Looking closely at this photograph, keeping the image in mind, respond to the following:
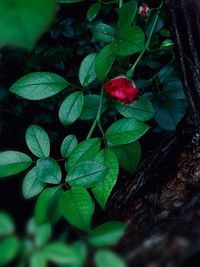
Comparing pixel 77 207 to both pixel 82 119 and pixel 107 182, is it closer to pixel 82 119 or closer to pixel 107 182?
pixel 107 182

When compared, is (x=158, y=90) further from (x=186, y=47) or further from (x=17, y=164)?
(x=17, y=164)

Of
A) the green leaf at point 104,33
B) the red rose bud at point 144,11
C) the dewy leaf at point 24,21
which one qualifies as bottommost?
the green leaf at point 104,33

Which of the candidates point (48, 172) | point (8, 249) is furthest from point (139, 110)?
point (8, 249)

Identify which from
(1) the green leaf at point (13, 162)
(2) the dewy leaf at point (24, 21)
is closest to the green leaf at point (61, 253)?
(2) the dewy leaf at point (24, 21)

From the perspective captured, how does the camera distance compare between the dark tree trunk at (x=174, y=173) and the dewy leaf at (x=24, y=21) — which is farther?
the dark tree trunk at (x=174, y=173)

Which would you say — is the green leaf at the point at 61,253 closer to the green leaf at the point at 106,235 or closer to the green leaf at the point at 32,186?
the green leaf at the point at 106,235

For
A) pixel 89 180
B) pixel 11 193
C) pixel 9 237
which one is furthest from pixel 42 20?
pixel 11 193
